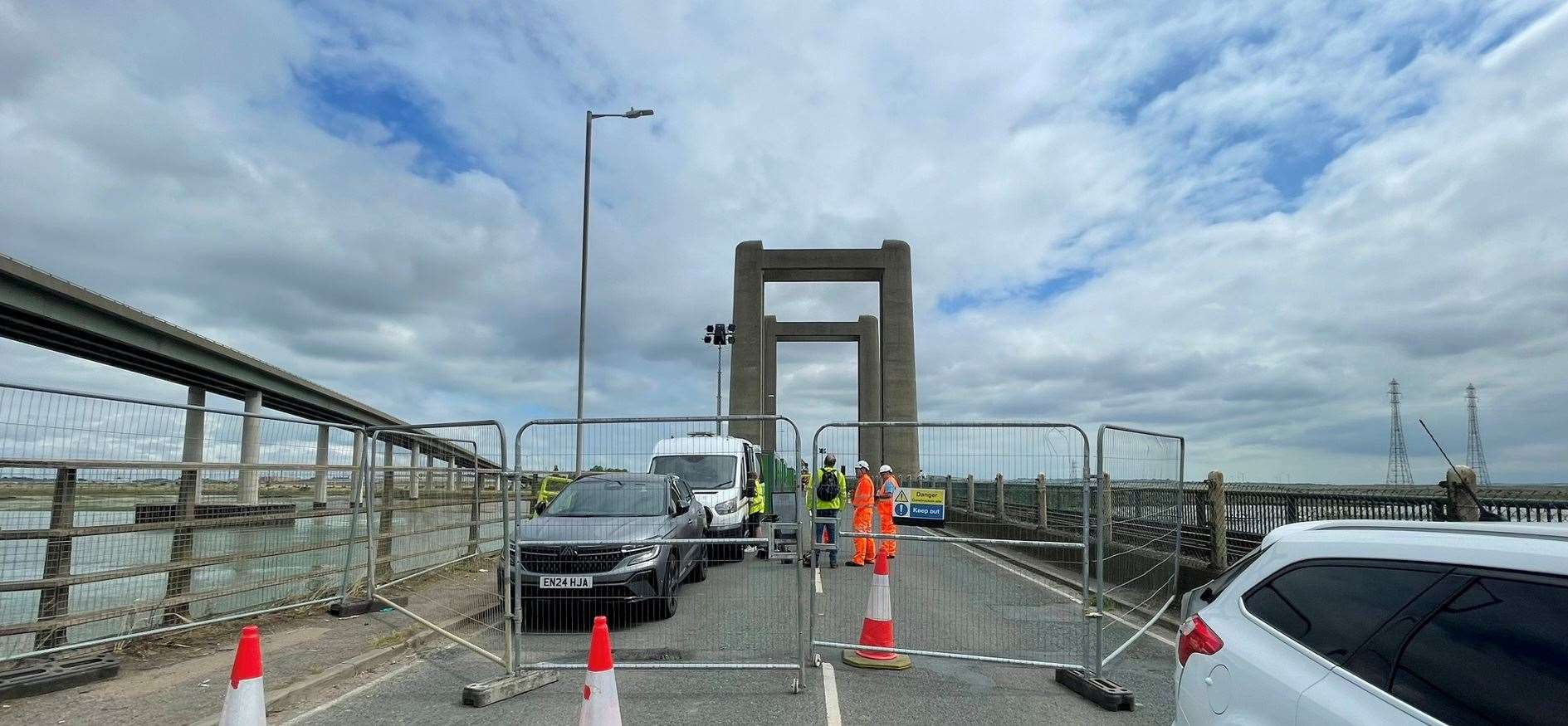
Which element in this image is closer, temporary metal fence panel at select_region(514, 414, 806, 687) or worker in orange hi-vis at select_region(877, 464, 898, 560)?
temporary metal fence panel at select_region(514, 414, 806, 687)

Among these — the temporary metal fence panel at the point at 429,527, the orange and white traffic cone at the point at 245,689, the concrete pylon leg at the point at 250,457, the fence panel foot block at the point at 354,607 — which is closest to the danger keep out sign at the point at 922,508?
the temporary metal fence panel at the point at 429,527

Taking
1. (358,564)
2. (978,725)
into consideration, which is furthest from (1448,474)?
(358,564)

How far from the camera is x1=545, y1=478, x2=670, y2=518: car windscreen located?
10016 mm

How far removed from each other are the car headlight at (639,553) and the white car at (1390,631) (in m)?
5.83

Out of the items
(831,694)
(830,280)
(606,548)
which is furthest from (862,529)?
(830,280)

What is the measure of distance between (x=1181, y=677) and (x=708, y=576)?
965 centimetres

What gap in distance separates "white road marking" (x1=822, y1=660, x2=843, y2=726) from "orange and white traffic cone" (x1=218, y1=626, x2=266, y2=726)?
3.26 meters

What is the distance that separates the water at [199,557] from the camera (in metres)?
6.27

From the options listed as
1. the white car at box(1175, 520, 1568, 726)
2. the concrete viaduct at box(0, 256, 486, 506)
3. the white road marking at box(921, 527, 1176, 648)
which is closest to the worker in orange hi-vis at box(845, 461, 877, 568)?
the white road marking at box(921, 527, 1176, 648)

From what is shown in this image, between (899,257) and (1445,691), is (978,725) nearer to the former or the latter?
(1445,691)

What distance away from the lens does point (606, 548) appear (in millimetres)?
8273

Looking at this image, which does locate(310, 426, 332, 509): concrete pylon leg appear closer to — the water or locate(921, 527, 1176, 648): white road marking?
the water

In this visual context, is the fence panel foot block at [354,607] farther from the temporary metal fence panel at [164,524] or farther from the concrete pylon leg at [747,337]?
the concrete pylon leg at [747,337]

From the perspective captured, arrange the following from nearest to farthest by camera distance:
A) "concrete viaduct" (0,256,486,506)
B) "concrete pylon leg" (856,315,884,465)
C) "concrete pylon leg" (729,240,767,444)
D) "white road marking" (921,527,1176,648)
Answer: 1. "white road marking" (921,527,1176,648)
2. "concrete viaduct" (0,256,486,506)
3. "concrete pylon leg" (729,240,767,444)
4. "concrete pylon leg" (856,315,884,465)
